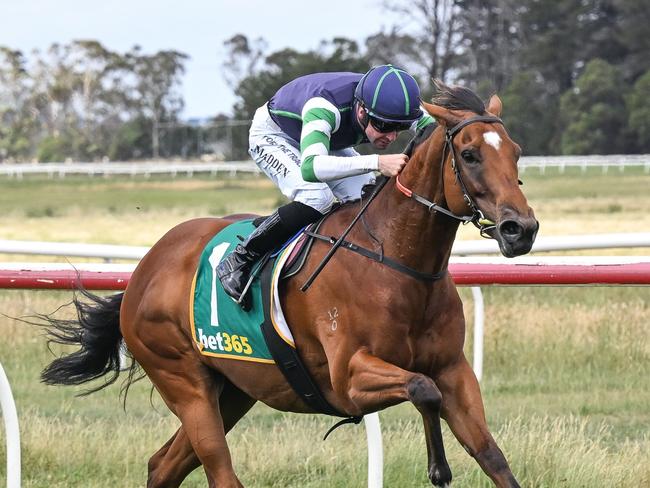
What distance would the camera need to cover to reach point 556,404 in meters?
6.80

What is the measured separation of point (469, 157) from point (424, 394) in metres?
0.73

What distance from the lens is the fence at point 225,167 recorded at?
40094 millimetres

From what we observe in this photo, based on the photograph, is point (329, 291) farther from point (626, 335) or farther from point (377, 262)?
point (626, 335)

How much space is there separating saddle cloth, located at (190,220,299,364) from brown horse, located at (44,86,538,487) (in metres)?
0.05

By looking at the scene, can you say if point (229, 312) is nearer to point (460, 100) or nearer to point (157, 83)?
point (460, 100)

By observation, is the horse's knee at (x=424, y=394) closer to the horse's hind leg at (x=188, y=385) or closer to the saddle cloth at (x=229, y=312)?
the saddle cloth at (x=229, y=312)

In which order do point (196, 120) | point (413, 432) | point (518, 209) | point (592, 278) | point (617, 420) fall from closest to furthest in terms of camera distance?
point (518, 209) → point (592, 278) → point (413, 432) → point (617, 420) → point (196, 120)

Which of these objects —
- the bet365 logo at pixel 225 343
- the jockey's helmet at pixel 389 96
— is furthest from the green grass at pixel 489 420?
the jockey's helmet at pixel 389 96

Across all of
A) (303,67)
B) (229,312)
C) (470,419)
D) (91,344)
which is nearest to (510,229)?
(470,419)

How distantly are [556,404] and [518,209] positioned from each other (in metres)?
3.60

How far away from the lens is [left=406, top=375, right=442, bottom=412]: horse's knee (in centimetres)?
356

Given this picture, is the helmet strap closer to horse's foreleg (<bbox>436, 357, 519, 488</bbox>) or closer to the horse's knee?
horse's foreleg (<bbox>436, 357, 519, 488</bbox>)

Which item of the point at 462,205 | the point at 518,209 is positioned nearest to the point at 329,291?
the point at 462,205

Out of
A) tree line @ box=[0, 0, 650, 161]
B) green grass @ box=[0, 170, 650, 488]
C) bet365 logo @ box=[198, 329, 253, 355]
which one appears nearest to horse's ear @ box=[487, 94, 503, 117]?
bet365 logo @ box=[198, 329, 253, 355]
